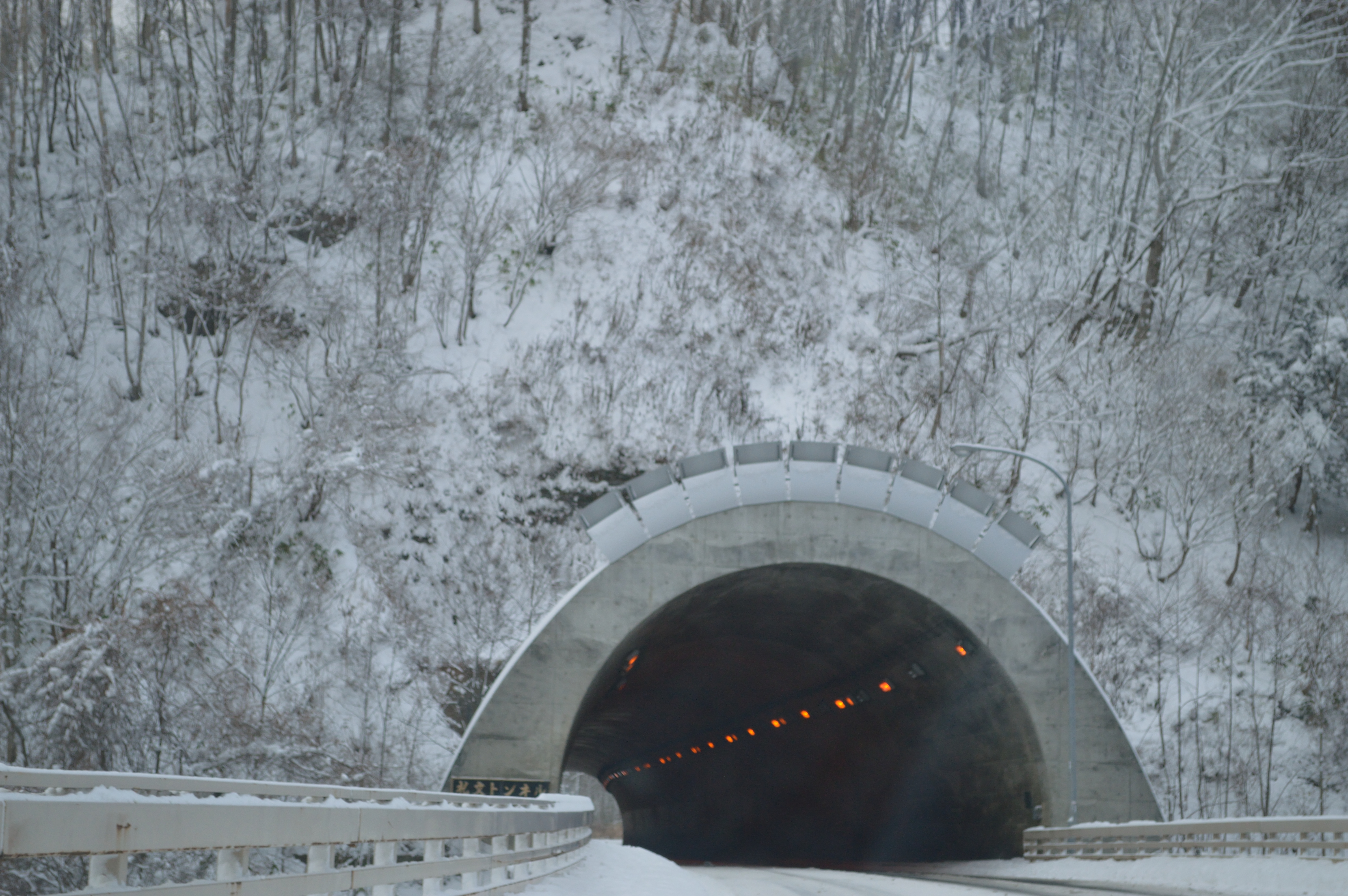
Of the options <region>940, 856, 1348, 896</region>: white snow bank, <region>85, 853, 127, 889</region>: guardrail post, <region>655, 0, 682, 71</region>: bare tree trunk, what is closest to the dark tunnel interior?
<region>940, 856, 1348, 896</region>: white snow bank

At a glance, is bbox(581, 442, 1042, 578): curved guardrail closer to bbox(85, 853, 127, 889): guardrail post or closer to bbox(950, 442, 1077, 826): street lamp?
bbox(950, 442, 1077, 826): street lamp

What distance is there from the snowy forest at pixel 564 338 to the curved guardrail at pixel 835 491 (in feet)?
36.5

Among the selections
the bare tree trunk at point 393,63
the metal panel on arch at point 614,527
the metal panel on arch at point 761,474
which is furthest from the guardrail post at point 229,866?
the bare tree trunk at point 393,63

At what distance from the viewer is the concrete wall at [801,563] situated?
24.5 metres

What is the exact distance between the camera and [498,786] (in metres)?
24.1

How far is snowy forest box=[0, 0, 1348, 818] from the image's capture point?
111 feet

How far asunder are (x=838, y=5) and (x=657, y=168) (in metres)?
22.8

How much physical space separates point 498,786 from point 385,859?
17575 millimetres

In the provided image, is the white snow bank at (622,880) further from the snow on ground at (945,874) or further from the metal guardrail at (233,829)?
the metal guardrail at (233,829)

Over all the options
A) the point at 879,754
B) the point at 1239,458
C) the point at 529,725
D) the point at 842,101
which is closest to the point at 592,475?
the point at 879,754

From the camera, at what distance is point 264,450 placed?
41188mm

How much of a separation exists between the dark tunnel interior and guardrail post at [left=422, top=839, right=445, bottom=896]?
1695 cm

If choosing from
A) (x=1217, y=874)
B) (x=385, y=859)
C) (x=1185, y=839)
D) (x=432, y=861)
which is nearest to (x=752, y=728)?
(x=1185, y=839)

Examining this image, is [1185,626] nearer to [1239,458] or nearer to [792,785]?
[1239,458]
